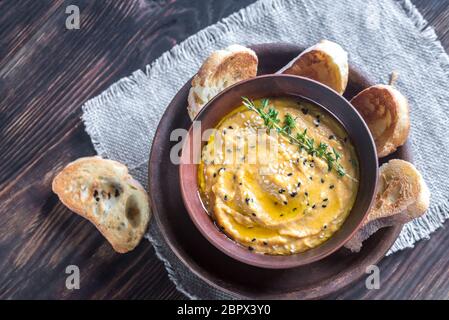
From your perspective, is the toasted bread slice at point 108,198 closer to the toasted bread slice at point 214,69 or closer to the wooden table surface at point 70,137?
the wooden table surface at point 70,137

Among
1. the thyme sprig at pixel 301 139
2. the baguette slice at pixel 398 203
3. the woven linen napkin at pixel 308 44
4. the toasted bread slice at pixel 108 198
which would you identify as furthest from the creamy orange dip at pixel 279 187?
the woven linen napkin at pixel 308 44

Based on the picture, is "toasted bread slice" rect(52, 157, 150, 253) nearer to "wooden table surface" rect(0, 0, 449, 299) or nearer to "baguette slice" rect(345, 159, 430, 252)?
"wooden table surface" rect(0, 0, 449, 299)

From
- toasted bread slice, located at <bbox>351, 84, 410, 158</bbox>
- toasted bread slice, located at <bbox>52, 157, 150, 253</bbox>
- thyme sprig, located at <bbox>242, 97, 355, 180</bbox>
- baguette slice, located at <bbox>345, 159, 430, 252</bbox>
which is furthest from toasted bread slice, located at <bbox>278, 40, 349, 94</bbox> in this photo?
toasted bread slice, located at <bbox>52, 157, 150, 253</bbox>

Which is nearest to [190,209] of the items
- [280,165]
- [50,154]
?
[280,165]

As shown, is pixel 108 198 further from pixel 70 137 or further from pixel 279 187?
pixel 279 187

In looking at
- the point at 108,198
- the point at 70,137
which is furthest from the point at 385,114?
the point at 70,137
